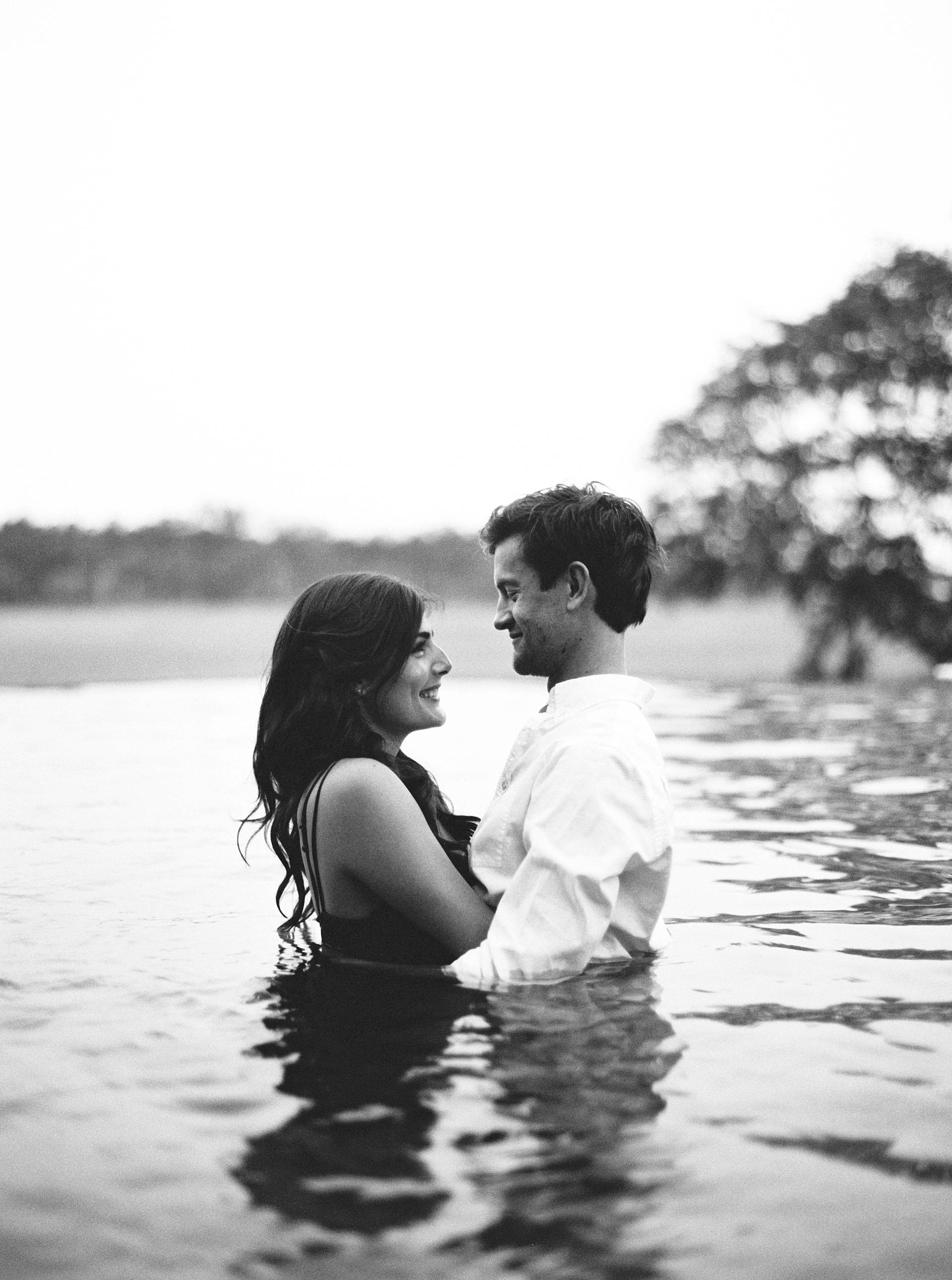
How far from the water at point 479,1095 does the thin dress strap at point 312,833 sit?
0.40m

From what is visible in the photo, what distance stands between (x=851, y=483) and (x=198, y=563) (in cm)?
2706

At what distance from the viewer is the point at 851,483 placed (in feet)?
128

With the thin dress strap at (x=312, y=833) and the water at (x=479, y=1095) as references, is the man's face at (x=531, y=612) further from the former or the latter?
the water at (x=479, y=1095)

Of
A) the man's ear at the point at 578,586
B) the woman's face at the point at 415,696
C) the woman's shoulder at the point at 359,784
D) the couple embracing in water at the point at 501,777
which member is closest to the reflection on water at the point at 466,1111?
the couple embracing in water at the point at 501,777

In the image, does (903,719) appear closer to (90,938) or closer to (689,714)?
(689,714)

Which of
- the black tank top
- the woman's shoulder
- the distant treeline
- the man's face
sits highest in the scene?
the distant treeline

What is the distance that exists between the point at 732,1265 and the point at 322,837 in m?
1.91

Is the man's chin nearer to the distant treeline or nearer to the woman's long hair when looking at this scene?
the woman's long hair

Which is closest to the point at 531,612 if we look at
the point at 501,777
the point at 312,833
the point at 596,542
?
the point at 596,542

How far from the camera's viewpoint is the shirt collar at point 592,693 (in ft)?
12.8

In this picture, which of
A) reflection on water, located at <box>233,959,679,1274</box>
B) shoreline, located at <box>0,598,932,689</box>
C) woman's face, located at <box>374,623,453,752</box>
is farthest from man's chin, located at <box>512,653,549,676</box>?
shoreline, located at <box>0,598,932,689</box>

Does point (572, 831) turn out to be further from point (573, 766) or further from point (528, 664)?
point (528, 664)

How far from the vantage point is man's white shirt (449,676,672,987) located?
3566 mm

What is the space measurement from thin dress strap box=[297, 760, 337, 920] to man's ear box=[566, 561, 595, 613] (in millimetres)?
920
